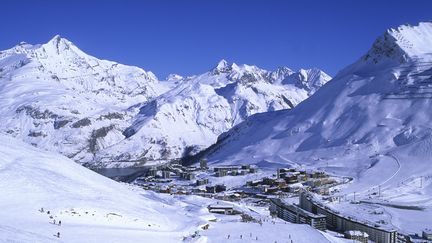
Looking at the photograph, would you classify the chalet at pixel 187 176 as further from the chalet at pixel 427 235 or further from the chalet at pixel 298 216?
the chalet at pixel 427 235

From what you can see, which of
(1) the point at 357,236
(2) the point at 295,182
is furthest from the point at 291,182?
(1) the point at 357,236

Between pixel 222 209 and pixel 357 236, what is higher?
pixel 222 209

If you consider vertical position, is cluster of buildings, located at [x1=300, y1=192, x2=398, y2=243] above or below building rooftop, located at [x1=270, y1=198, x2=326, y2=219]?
below

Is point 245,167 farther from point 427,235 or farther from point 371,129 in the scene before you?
point 427,235

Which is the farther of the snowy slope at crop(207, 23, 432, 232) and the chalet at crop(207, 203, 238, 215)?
the snowy slope at crop(207, 23, 432, 232)

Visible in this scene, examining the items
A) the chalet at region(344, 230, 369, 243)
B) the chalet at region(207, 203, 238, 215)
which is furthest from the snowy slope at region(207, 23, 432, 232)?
the chalet at region(207, 203, 238, 215)

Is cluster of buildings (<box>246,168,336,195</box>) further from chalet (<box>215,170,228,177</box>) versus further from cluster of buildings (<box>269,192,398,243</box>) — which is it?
cluster of buildings (<box>269,192,398,243</box>)

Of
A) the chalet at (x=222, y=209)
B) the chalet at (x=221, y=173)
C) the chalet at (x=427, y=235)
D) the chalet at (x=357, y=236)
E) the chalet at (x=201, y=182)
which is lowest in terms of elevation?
the chalet at (x=427, y=235)

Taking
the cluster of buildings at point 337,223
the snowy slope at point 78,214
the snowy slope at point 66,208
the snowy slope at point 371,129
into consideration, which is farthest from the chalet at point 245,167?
the snowy slope at point 66,208
